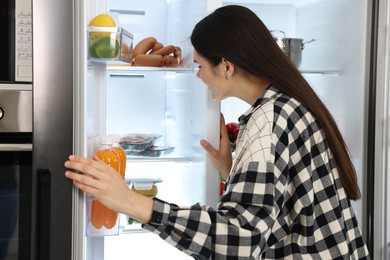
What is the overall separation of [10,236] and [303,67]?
1.64 m

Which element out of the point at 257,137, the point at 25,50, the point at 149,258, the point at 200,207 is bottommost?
the point at 149,258

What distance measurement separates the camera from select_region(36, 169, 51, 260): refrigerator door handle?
130cm

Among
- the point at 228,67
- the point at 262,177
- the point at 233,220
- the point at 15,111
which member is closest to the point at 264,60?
the point at 228,67

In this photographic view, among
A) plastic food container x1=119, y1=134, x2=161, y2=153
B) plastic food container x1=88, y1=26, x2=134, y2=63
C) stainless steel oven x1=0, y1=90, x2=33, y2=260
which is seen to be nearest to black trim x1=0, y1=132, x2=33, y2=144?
stainless steel oven x1=0, y1=90, x2=33, y2=260

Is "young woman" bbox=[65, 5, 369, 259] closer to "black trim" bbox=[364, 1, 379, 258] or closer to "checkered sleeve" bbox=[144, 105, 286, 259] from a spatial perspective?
"checkered sleeve" bbox=[144, 105, 286, 259]

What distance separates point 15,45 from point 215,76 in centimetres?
62

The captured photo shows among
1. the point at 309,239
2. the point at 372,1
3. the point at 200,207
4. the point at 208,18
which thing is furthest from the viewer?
the point at 372,1

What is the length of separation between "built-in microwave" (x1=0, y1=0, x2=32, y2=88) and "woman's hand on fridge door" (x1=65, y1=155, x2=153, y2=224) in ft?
0.71

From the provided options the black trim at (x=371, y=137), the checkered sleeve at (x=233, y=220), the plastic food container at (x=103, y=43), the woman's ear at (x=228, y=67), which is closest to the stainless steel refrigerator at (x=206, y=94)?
the black trim at (x=371, y=137)

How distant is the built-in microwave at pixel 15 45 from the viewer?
130 centimetres

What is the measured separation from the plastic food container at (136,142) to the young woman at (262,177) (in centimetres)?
51

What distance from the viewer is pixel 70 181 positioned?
1328 mm

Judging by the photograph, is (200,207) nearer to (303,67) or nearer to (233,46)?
(233,46)

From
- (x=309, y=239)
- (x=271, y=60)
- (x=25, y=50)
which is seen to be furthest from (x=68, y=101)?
(x=309, y=239)
